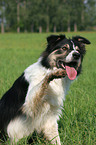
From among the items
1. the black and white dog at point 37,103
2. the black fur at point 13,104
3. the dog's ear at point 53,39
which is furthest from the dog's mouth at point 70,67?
the black fur at point 13,104

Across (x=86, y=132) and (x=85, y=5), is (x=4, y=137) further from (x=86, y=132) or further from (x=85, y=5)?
(x=85, y=5)

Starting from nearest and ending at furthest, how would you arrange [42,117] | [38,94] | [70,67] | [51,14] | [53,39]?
[38,94] → [42,117] → [70,67] → [53,39] → [51,14]

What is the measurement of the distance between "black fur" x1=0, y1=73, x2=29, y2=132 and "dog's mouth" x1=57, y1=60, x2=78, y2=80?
614 mm

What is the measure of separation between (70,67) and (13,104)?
101cm

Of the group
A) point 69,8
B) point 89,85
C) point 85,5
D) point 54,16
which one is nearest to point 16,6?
point 54,16

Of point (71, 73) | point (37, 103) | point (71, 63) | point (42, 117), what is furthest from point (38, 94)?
point (71, 63)

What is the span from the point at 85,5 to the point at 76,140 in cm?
7171

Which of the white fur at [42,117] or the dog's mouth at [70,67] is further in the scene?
the dog's mouth at [70,67]

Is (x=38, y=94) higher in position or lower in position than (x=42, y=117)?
higher

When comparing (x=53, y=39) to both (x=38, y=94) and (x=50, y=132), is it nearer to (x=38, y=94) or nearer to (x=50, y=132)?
(x=38, y=94)

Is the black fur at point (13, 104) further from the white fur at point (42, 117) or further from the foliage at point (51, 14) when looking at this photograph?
the foliage at point (51, 14)

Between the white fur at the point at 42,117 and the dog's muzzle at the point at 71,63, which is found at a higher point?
the dog's muzzle at the point at 71,63

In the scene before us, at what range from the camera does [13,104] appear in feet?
8.54

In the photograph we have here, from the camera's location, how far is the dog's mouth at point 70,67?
2.64 metres
